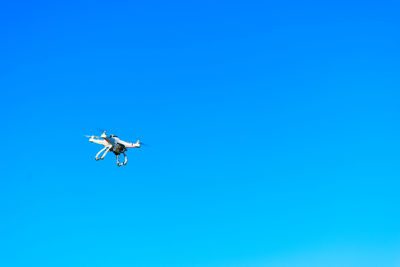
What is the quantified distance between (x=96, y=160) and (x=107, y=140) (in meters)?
5.61

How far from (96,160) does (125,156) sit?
7.20m

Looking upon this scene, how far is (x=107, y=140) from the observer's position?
13800 cm

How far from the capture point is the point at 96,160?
138 m

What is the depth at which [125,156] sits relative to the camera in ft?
458

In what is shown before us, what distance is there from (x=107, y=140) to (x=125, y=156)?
19.9 feet
